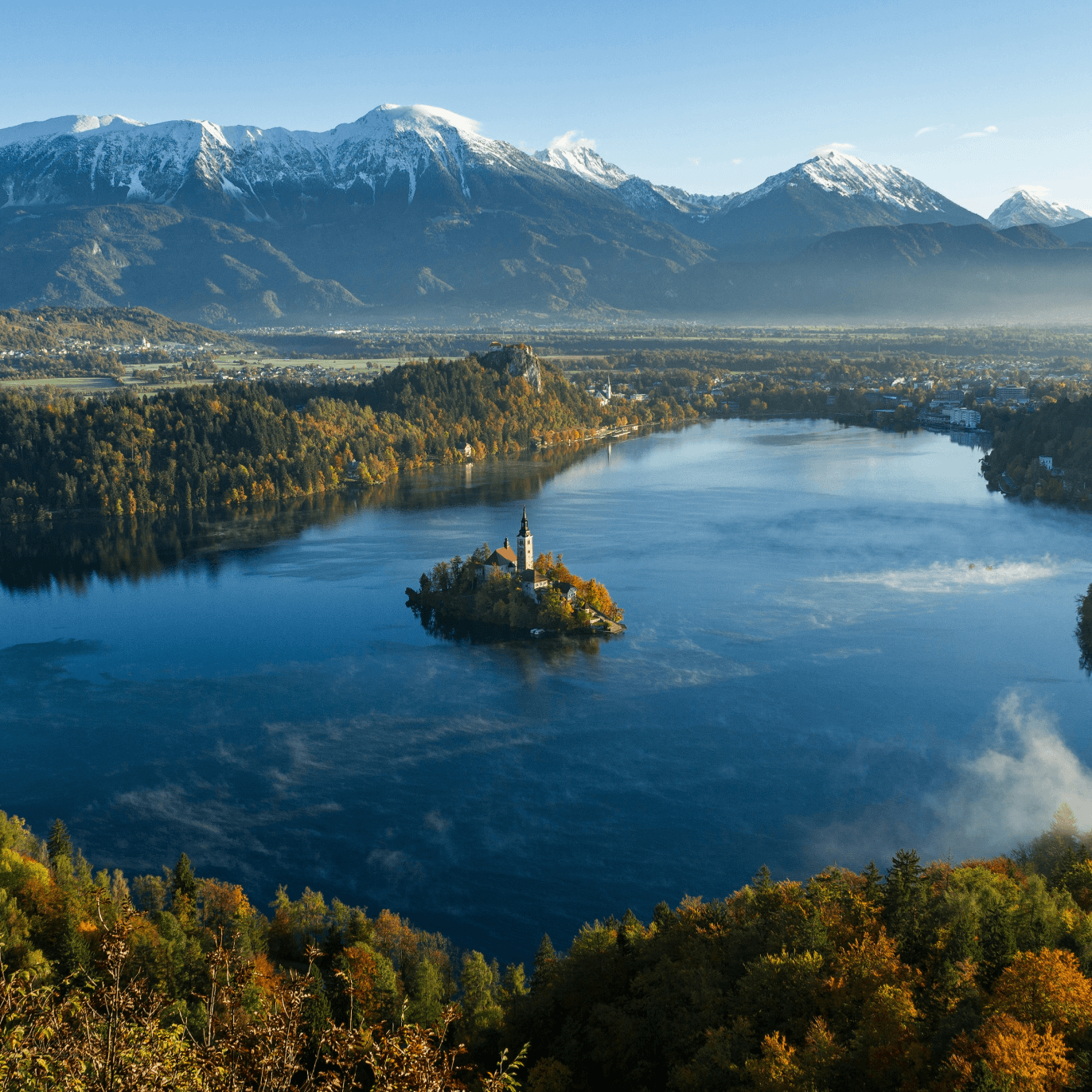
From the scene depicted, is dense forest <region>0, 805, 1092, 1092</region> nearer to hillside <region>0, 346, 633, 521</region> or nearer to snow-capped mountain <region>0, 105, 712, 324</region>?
hillside <region>0, 346, 633, 521</region>

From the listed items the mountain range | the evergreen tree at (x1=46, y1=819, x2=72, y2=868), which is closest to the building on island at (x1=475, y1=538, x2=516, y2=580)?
the evergreen tree at (x1=46, y1=819, x2=72, y2=868)

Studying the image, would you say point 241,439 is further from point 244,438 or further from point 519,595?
point 519,595

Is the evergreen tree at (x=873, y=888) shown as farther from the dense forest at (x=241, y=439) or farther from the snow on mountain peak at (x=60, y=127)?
the snow on mountain peak at (x=60, y=127)

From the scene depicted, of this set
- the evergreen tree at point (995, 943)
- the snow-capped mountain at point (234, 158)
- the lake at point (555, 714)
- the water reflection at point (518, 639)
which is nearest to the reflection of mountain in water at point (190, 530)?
the lake at point (555, 714)

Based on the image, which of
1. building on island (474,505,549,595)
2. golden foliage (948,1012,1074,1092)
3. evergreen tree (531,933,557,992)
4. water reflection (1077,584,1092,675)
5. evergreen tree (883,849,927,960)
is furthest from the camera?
building on island (474,505,549,595)

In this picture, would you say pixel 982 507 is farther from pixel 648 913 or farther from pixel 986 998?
pixel 986 998

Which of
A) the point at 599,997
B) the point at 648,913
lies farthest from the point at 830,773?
the point at 599,997

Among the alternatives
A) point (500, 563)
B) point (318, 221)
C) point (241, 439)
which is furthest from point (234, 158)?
point (500, 563)
